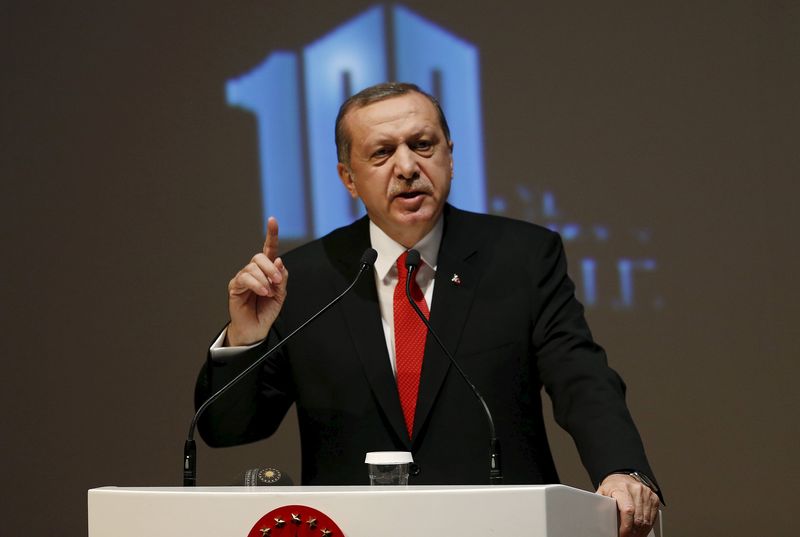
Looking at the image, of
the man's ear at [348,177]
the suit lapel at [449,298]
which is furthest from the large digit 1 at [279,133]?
the suit lapel at [449,298]

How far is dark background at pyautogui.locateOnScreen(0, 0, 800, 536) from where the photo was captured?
3887 millimetres

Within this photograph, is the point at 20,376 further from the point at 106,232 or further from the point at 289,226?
the point at 289,226

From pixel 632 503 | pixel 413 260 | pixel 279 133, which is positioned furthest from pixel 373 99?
pixel 279 133

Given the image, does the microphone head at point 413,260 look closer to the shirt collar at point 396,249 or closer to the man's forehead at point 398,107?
the shirt collar at point 396,249

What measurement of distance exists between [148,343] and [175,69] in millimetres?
1137

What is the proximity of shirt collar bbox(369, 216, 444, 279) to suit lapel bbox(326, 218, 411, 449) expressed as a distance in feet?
0.12

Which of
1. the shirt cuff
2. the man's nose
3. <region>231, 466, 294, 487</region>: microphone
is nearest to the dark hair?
the man's nose

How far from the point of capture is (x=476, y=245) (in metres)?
2.67

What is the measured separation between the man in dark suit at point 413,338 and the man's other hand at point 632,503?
0.29 metres

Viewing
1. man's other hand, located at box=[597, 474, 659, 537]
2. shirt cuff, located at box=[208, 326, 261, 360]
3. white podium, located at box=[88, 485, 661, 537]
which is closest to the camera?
white podium, located at box=[88, 485, 661, 537]

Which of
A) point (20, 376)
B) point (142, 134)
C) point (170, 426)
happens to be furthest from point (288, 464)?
point (142, 134)

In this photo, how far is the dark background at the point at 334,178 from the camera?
3.89 metres

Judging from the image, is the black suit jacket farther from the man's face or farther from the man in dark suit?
the man's face

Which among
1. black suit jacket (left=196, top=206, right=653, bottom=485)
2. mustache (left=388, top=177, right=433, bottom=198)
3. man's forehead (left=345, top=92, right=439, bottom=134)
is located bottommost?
black suit jacket (left=196, top=206, right=653, bottom=485)
